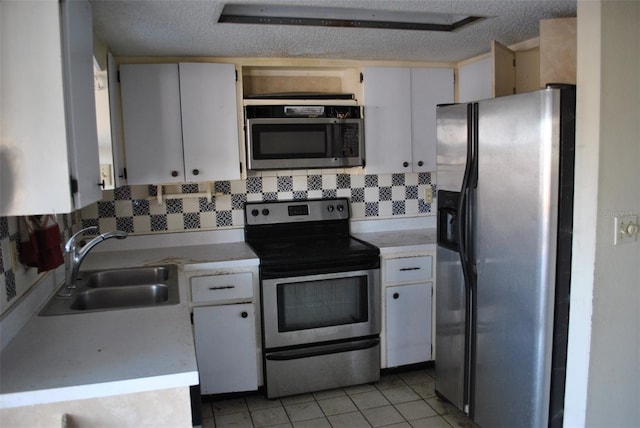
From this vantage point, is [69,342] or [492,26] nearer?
[69,342]

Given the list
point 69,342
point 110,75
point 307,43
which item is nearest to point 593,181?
point 307,43

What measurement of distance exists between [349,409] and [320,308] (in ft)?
1.91

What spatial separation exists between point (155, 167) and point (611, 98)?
2305 mm

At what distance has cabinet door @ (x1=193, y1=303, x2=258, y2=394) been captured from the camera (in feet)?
9.49

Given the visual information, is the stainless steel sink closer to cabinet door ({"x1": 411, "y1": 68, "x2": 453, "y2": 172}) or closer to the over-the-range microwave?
the over-the-range microwave

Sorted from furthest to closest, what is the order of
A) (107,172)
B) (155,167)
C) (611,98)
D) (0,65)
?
(155,167) → (107,172) → (611,98) → (0,65)

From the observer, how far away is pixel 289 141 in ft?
10.3

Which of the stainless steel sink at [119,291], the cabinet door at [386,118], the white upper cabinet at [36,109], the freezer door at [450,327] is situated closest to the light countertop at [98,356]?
the stainless steel sink at [119,291]

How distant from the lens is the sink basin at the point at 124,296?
7.66ft

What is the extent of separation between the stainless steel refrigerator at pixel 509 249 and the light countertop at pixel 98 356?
1.35m

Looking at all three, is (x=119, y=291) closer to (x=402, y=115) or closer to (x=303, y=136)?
(x=303, y=136)

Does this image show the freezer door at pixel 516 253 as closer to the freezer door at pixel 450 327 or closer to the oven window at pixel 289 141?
the freezer door at pixel 450 327

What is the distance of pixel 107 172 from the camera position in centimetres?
241

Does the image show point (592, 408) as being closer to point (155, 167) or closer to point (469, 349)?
point (469, 349)
